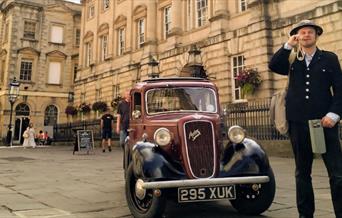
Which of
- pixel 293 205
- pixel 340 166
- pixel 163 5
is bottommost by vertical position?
pixel 293 205

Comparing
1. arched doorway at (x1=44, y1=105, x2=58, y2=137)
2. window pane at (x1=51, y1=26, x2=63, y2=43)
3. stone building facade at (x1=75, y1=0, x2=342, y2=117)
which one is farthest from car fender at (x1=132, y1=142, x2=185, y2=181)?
window pane at (x1=51, y1=26, x2=63, y2=43)

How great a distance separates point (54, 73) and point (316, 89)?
3956 centimetres

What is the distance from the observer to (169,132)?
4.74 metres

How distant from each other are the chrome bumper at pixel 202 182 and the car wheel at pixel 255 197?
21 cm

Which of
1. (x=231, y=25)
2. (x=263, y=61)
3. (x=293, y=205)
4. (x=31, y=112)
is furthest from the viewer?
(x=31, y=112)

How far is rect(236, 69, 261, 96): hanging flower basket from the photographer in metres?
16.3

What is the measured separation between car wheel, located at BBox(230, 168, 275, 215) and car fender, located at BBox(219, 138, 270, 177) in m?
0.18

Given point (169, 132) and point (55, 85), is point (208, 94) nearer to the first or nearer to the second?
point (169, 132)

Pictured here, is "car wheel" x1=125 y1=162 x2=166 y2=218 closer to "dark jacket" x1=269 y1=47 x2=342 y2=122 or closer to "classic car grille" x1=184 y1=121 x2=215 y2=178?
"classic car grille" x1=184 y1=121 x2=215 y2=178

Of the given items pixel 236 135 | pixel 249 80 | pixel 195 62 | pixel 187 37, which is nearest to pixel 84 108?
pixel 187 37

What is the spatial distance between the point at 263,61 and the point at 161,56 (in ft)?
26.6

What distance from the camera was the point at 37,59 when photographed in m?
39.1

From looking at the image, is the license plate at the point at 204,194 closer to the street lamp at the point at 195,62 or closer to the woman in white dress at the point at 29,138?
the street lamp at the point at 195,62

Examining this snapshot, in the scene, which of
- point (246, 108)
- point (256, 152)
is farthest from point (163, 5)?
point (256, 152)
